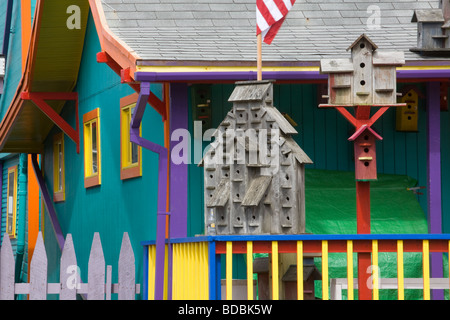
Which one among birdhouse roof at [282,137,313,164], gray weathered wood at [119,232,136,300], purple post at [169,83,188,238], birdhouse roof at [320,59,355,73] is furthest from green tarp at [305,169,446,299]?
gray weathered wood at [119,232,136,300]

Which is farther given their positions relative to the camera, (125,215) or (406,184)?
(125,215)

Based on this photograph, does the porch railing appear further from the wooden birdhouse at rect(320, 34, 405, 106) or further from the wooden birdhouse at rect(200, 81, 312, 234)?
the wooden birdhouse at rect(320, 34, 405, 106)

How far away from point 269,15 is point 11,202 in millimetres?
14126

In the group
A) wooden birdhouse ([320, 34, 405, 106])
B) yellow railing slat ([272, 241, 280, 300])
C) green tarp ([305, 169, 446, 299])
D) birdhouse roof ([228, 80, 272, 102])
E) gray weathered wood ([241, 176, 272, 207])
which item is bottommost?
yellow railing slat ([272, 241, 280, 300])

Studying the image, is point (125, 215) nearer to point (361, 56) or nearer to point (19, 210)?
point (361, 56)

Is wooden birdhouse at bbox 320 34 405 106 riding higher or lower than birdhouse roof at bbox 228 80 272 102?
higher

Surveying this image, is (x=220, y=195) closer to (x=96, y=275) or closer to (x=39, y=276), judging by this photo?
(x=96, y=275)

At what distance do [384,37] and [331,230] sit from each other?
2389 mm

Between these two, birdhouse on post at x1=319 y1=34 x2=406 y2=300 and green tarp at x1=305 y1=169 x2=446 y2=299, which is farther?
green tarp at x1=305 y1=169 x2=446 y2=299

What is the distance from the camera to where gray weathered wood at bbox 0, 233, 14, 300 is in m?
9.38

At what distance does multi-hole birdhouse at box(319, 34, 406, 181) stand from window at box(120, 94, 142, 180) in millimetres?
4041
